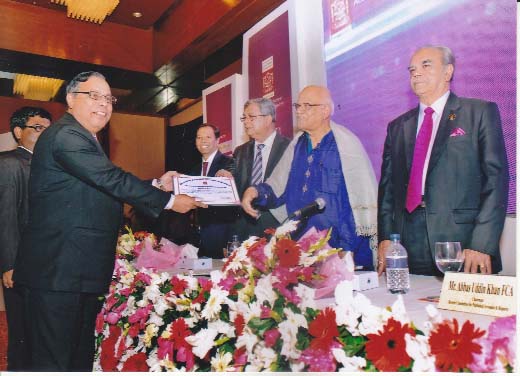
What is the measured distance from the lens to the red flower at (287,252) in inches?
51.4

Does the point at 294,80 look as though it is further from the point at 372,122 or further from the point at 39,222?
the point at 39,222

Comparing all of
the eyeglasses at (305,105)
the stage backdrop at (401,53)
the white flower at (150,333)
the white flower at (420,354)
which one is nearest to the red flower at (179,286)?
the white flower at (150,333)

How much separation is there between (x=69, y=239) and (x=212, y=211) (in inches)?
40.3

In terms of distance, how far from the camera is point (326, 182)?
2244 mm

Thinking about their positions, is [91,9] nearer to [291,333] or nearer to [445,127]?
[445,127]

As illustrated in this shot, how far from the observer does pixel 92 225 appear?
2006mm

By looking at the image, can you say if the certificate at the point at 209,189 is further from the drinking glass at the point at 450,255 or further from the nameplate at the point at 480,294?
the nameplate at the point at 480,294

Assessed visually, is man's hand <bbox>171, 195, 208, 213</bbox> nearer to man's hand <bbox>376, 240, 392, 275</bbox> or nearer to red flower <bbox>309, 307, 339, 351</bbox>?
man's hand <bbox>376, 240, 392, 275</bbox>

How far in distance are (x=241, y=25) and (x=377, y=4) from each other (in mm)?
1170

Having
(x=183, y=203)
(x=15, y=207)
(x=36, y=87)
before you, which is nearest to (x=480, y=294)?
(x=183, y=203)

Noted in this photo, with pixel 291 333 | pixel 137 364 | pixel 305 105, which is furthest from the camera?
pixel 305 105

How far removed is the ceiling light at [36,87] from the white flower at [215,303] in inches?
90.8

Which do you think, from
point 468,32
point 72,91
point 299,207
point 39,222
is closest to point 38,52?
point 72,91

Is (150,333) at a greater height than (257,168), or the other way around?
(257,168)
